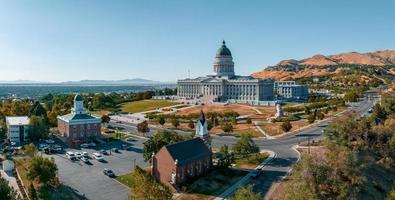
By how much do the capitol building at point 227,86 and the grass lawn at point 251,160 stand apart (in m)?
95.8

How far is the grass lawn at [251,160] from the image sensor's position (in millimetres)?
61531

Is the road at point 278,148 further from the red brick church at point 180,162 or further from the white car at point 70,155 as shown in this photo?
the white car at point 70,155

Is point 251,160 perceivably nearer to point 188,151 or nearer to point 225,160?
point 225,160

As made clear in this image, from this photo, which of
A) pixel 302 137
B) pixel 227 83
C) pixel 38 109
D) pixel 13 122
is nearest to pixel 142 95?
pixel 227 83

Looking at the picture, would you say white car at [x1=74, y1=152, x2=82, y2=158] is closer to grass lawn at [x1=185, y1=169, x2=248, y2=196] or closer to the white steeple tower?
the white steeple tower

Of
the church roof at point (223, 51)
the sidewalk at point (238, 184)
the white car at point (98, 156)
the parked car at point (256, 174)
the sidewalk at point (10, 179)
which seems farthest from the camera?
the church roof at point (223, 51)

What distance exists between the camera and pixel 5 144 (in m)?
81.1

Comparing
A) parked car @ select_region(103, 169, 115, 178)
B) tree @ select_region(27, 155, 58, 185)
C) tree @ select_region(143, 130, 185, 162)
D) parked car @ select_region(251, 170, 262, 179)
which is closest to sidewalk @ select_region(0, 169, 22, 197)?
tree @ select_region(27, 155, 58, 185)

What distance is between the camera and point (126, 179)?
181 feet

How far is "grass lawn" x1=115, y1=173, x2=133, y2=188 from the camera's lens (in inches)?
2109

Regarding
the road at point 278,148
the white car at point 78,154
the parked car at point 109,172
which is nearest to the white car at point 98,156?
the white car at point 78,154

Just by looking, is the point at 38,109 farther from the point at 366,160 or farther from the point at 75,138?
the point at 366,160

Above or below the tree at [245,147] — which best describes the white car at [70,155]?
below

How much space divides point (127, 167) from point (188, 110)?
7787 cm
